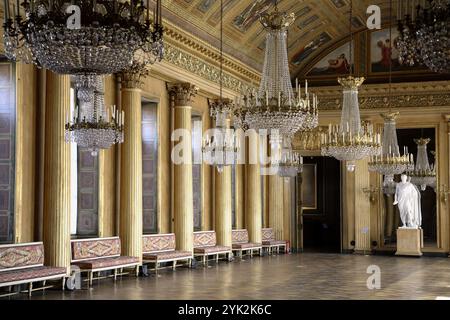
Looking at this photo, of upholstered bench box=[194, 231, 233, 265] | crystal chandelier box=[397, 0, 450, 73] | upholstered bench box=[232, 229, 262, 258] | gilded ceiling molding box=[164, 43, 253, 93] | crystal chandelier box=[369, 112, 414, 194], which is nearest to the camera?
crystal chandelier box=[397, 0, 450, 73]

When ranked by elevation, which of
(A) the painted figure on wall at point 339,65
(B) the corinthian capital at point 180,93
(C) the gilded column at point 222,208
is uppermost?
(A) the painted figure on wall at point 339,65

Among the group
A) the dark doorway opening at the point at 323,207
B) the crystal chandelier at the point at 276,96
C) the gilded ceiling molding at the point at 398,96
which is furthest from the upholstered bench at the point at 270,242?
the crystal chandelier at the point at 276,96

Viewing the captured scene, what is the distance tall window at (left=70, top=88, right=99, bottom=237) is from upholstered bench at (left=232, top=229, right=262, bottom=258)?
6.31m

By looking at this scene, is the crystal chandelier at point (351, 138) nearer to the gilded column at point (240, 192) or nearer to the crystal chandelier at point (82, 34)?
the crystal chandelier at point (82, 34)

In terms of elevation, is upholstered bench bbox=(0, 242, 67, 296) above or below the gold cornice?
below

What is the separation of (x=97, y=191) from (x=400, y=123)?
11.8 metres

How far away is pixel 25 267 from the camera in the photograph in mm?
11602

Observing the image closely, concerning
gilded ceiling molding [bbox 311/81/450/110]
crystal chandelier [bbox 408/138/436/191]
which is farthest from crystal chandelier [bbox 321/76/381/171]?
gilded ceiling molding [bbox 311/81/450/110]

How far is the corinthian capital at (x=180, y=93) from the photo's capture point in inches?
681

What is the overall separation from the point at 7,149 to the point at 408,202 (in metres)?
13.7

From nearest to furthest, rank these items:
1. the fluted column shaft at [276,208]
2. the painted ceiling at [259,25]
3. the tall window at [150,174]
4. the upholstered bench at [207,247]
Answer: the tall window at [150,174] → the painted ceiling at [259,25] → the upholstered bench at [207,247] → the fluted column shaft at [276,208]

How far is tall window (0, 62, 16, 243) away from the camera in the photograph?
11.7 m

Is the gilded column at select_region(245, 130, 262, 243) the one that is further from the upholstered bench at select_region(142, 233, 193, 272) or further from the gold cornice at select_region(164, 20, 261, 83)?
the upholstered bench at select_region(142, 233, 193, 272)

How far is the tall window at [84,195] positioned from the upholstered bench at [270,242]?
8.49 meters
